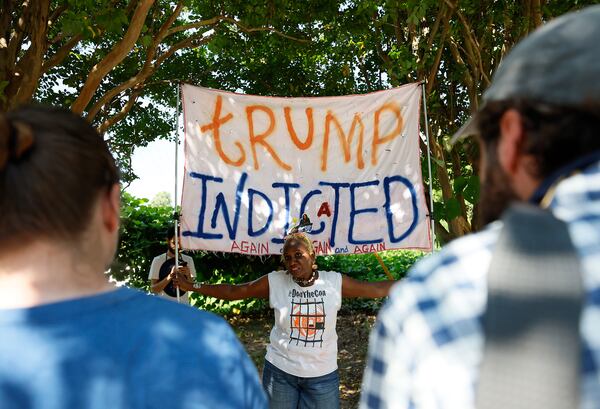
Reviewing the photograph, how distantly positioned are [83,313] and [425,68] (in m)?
6.99

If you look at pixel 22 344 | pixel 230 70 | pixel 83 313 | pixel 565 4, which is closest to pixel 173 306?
pixel 83 313

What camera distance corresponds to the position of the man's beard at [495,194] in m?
0.90

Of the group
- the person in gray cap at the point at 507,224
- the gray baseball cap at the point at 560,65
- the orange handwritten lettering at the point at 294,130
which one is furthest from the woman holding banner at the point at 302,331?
the gray baseball cap at the point at 560,65

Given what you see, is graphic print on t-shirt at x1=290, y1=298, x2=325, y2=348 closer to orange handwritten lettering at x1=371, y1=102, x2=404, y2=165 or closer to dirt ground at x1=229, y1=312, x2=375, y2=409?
orange handwritten lettering at x1=371, y1=102, x2=404, y2=165

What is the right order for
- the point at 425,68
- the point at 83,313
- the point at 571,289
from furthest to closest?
1. the point at 425,68
2. the point at 83,313
3. the point at 571,289

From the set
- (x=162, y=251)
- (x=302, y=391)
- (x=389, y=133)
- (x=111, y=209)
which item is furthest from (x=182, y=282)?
(x=162, y=251)

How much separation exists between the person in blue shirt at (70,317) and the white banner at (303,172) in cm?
324

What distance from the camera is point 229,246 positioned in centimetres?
442

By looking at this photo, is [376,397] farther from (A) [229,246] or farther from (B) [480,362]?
(A) [229,246]

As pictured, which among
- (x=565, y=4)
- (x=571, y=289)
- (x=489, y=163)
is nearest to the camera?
(x=571, y=289)

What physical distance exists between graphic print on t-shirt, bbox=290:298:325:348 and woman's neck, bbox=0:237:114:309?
2838mm

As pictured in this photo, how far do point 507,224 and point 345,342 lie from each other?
908cm

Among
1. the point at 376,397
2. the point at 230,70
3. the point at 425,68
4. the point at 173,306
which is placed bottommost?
the point at 376,397

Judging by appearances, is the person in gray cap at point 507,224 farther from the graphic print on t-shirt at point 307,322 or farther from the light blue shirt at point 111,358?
the graphic print on t-shirt at point 307,322
